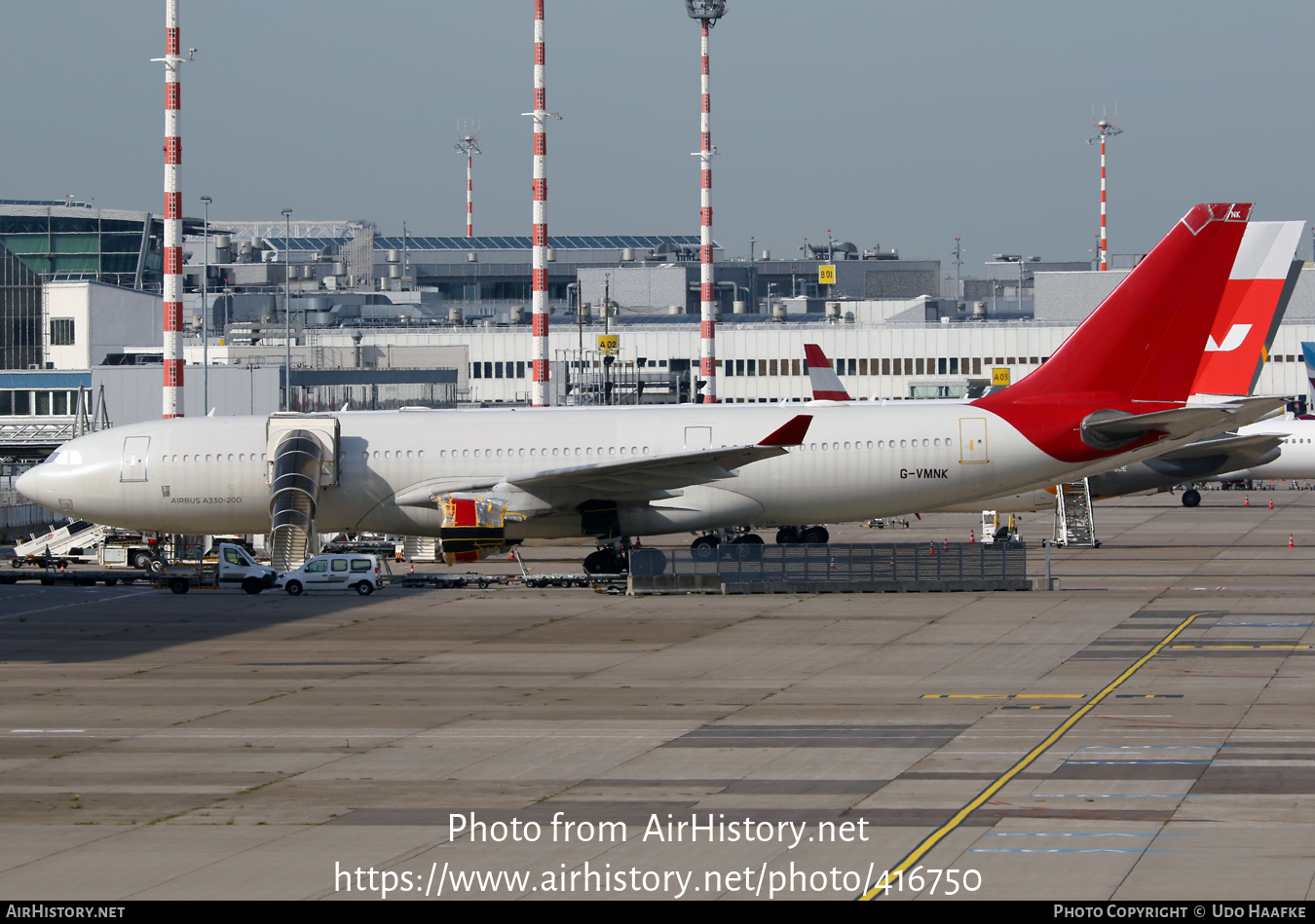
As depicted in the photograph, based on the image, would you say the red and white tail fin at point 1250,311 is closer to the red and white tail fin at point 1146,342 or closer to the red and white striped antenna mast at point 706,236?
the red and white tail fin at point 1146,342

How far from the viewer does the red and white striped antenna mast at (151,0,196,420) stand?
174 ft

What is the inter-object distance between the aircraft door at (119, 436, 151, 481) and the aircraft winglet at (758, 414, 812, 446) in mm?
19645

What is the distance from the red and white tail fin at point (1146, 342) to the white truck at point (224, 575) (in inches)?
911

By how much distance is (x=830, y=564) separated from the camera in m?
43.4

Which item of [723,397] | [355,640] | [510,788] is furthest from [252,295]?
[510,788]

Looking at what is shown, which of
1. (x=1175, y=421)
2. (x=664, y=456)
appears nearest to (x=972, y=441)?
(x=1175, y=421)

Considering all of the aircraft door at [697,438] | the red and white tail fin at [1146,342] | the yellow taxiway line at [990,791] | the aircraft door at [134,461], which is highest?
the red and white tail fin at [1146,342]

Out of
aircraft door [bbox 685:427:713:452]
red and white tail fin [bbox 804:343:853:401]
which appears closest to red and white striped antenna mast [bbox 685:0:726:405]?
red and white tail fin [bbox 804:343:853:401]

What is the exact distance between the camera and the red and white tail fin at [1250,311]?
5522cm

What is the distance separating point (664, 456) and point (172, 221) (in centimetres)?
2114

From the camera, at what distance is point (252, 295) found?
15500cm

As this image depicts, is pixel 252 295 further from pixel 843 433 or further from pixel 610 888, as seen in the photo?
pixel 610 888

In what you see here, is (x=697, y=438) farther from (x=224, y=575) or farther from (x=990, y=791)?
(x=990, y=791)

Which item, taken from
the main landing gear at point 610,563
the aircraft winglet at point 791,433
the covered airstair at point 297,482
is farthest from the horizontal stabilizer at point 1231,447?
the covered airstair at point 297,482
